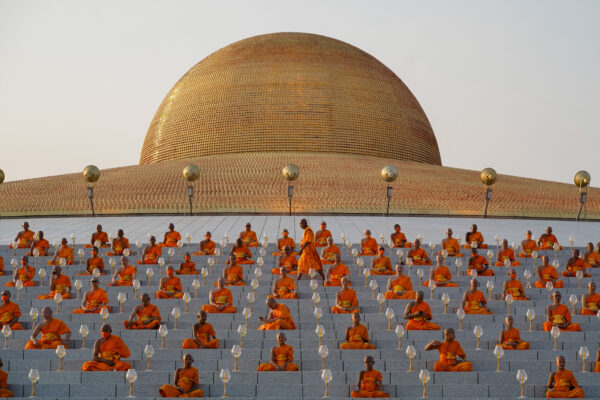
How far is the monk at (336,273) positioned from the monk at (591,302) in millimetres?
3489

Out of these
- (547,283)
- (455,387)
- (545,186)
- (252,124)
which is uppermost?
(252,124)

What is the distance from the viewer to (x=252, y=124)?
34500 mm

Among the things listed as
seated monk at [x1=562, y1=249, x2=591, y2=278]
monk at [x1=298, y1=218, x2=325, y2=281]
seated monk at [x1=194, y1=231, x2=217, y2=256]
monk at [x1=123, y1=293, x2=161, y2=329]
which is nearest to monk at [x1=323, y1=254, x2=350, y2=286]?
monk at [x1=298, y1=218, x2=325, y2=281]

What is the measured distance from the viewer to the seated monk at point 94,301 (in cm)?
1088

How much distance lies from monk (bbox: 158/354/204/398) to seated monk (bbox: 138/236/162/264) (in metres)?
6.35

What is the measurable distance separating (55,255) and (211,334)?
576 centimetres

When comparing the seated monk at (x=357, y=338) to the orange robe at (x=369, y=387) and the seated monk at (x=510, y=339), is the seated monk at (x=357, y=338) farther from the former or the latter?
the seated monk at (x=510, y=339)

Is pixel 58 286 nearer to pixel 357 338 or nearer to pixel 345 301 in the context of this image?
pixel 345 301

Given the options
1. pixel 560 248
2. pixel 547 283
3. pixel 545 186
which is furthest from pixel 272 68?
pixel 547 283

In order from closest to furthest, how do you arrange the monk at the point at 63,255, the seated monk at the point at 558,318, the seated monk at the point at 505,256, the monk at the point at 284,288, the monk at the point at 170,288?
1. the seated monk at the point at 558,318
2. the monk at the point at 284,288
3. the monk at the point at 170,288
4. the monk at the point at 63,255
5. the seated monk at the point at 505,256

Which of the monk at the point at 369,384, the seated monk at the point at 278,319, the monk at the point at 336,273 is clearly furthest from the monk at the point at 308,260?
the monk at the point at 369,384

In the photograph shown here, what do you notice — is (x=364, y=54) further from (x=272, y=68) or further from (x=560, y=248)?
(x=560, y=248)

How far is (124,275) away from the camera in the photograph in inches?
495

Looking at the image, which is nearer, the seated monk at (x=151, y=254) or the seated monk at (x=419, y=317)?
the seated monk at (x=419, y=317)
